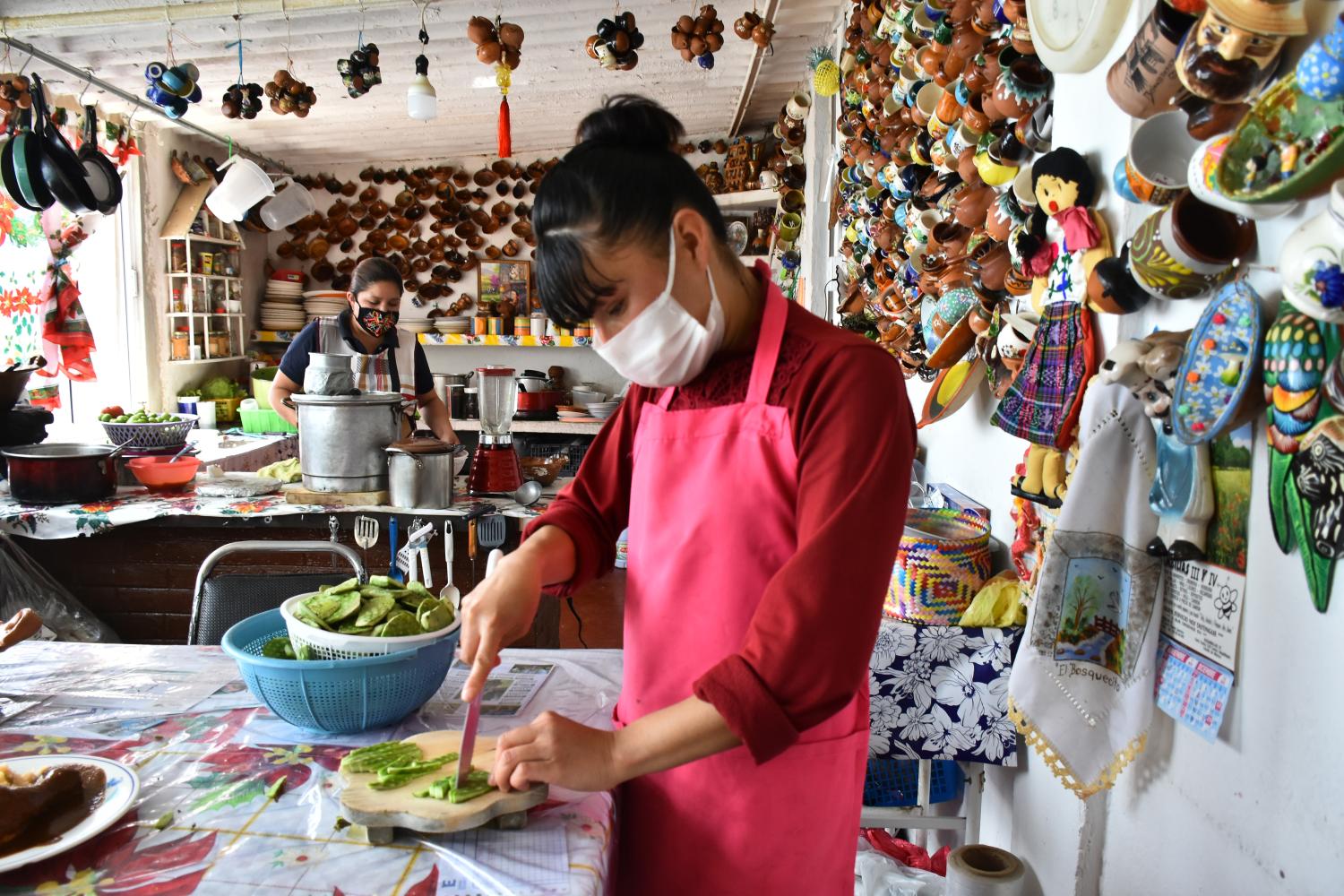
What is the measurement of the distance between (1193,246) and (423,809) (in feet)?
4.42

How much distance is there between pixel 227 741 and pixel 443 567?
178cm

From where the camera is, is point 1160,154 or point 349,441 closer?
point 1160,154

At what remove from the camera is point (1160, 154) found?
1.46 m

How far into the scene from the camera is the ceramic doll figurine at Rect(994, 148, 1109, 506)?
5.56 ft

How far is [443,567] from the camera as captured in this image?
3234mm

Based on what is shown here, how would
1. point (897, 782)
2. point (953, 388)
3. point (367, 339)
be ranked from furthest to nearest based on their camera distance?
point (367, 339) < point (953, 388) < point (897, 782)

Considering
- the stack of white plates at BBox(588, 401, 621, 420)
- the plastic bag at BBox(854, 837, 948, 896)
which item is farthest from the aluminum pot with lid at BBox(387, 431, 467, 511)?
the stack of white plates at BBox(588, 401, 621, 420)

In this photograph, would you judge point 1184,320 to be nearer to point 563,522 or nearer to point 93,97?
point 563,522

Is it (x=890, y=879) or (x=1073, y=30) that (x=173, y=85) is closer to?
(x=1073, y=30)

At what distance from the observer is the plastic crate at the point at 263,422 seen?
20.9 ft

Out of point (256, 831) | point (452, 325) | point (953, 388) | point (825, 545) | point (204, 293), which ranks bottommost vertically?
point (256, 831)

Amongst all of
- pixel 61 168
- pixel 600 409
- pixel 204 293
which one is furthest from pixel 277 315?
pixel 61 168

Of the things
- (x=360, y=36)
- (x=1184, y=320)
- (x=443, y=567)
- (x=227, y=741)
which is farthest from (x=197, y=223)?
(x=1184, y=320)

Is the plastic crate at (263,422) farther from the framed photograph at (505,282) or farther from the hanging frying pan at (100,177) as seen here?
the framed photograph at (505,282)
